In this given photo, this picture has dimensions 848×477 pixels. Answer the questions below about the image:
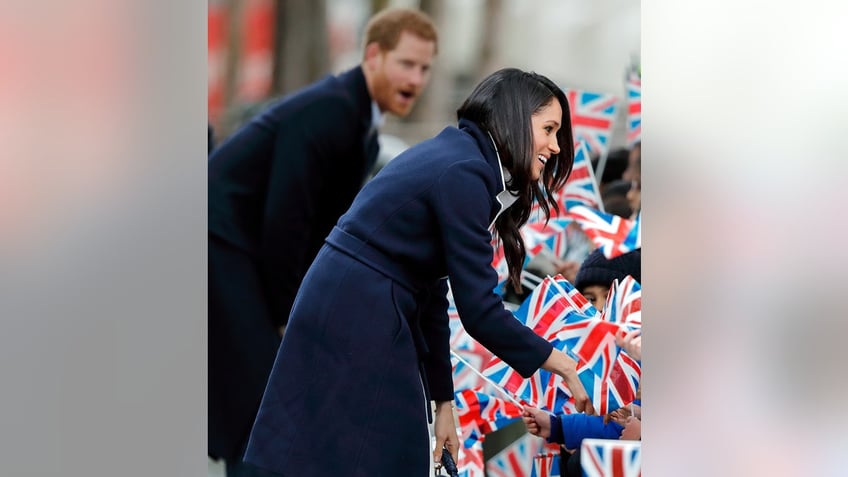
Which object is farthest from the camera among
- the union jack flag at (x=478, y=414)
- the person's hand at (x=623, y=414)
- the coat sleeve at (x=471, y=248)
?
the union jack flag at (x=478, y=414)

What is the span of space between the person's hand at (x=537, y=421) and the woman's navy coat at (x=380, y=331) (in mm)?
427

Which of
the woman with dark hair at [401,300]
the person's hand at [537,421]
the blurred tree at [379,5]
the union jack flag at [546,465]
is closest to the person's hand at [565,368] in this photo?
the woman with dark hair at [401,300]

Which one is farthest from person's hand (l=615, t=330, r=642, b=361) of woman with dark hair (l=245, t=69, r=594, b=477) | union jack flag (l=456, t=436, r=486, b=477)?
union jack flag (l=456, t=436, r=486, b=477)

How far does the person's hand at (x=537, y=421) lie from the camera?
10.2 ft

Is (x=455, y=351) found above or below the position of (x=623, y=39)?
below

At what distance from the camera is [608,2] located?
3283mm

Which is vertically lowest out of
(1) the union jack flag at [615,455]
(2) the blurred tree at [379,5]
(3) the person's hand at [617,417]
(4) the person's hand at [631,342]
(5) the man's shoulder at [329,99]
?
(1) the union jack flag at [615,455]

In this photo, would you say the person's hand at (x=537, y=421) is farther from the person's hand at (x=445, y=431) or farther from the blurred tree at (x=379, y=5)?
the blurred tree at (x=379, y=5)

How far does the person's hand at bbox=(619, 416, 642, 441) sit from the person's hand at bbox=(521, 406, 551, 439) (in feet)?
0.62

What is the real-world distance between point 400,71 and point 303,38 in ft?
0.91

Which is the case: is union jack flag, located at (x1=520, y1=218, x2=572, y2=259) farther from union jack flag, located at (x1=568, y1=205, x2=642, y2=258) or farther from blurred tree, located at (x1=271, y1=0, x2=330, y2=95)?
blurred tree, located at (x1=271, y1=0, x2=330, y2=95)
